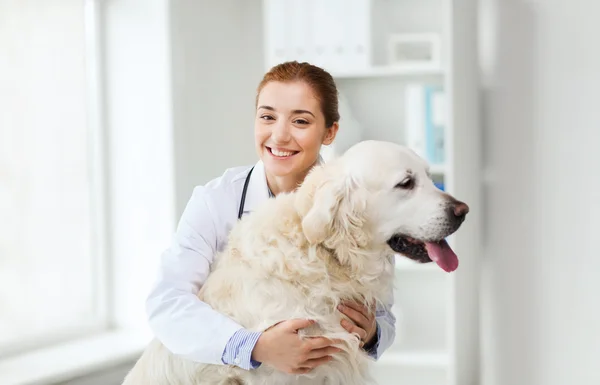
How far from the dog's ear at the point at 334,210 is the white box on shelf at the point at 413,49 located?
5.10 feet

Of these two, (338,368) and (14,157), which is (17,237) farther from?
(338,368)

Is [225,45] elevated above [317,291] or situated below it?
above

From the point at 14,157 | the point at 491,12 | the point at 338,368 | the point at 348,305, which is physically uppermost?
the point at 491,12

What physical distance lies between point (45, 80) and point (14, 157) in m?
0.37

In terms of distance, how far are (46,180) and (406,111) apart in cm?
158

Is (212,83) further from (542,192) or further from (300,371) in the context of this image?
(300,371)

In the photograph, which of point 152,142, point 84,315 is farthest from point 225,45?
point 84,315

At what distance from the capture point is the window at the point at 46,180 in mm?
2787

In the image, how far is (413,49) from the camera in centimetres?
315

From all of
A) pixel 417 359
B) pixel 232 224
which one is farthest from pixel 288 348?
pixel 417 359

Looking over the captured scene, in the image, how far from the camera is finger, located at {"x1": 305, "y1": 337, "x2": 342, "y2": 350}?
5.09ft

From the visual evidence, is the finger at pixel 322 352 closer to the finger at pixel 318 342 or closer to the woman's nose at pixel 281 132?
the finger at pixel 318 342

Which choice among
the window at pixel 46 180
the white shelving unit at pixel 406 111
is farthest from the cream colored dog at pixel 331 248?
the window at pixel 46 180

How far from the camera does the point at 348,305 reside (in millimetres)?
1654
